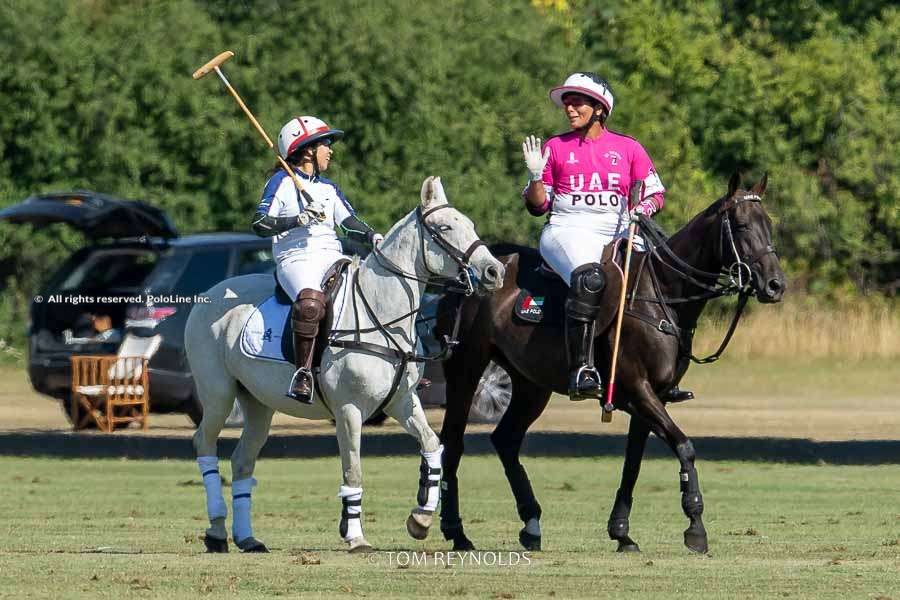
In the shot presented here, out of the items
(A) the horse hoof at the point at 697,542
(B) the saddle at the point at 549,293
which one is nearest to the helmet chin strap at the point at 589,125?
(B) the saddle at the point at 549,293

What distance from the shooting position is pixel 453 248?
39.3 ft

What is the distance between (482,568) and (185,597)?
6.61 ft

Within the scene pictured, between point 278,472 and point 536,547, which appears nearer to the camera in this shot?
point 536,547

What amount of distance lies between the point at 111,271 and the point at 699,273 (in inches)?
405

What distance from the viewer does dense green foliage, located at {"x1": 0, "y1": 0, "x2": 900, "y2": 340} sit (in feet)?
104

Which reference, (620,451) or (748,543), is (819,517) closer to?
(748,543)

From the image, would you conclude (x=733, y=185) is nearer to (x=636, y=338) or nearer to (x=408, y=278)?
(x=636, y=338)

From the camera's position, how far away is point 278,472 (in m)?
19.6

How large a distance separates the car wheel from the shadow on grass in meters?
0.23

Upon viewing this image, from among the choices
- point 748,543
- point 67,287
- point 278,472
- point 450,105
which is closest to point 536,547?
point 748,543

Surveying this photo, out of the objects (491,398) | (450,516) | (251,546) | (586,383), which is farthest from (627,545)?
(491,398)

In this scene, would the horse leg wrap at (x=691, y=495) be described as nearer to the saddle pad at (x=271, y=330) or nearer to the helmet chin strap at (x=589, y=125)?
the saddle pad at (x=271, y=330)

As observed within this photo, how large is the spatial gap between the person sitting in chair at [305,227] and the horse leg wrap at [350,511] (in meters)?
0.60

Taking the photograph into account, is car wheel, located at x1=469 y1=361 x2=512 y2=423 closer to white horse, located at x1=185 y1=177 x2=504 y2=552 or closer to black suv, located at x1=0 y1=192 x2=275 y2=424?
black suv, located at x1=0 y1=192 x2=275 y2=424
